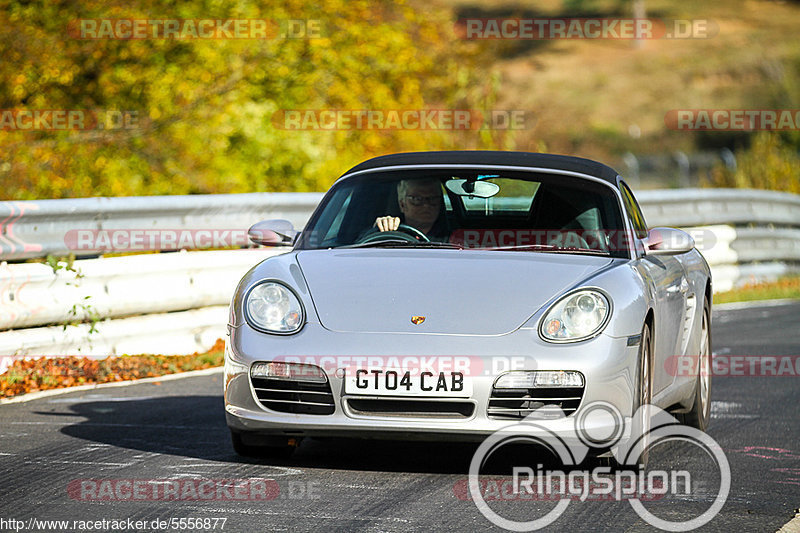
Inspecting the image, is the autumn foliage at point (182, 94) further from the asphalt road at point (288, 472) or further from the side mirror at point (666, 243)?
the side mirror at point (666, 243)

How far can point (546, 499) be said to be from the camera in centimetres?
540

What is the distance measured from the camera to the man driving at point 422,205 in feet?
22.6

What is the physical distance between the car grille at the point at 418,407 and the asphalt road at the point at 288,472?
1.00 feet

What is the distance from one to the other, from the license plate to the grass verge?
358cm

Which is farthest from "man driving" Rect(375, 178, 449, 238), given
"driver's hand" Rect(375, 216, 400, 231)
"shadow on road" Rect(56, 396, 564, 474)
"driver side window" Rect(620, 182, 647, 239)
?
"shadow on road" Rect(56, 396, 564, 474)

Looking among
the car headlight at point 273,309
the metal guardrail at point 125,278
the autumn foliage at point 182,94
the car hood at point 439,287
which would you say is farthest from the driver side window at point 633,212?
the autumn foliage at point 182,94

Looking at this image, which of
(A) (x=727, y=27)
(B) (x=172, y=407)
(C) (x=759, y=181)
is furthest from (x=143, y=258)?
(A) (x=727, y=27)

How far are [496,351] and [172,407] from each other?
2988mm

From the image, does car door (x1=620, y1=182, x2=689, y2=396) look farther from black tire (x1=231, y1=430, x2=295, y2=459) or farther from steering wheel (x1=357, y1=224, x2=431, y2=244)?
black tire (x1=231, y1=430, x2=295, y2=459)

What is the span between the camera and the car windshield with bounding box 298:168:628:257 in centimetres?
665

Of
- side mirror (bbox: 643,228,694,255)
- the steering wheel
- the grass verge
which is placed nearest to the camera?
the steering wheel

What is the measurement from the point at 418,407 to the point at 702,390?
245cm

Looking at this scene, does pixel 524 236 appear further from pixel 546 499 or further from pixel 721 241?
pixel 721 241

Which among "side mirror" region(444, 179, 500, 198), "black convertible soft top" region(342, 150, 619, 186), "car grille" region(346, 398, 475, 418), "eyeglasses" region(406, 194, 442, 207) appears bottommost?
"car grille" region(346, 398, 475, 418)
